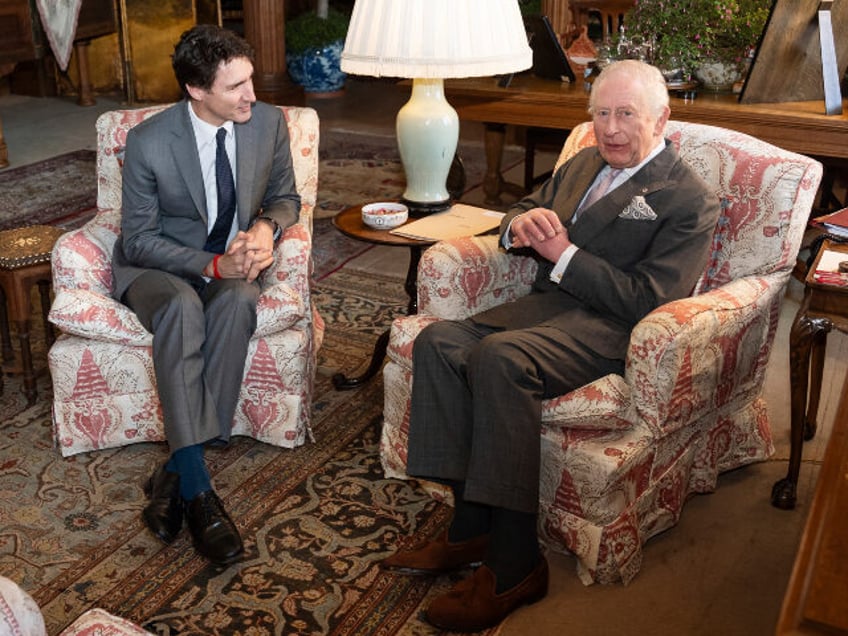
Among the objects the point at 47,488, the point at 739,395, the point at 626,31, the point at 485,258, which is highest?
the point at 626,31

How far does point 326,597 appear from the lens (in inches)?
95.6

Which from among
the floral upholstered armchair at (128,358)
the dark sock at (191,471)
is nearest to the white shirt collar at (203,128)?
the floral upholstered armchair at (128,358)

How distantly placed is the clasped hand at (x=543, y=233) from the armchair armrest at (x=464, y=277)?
0.71 ft

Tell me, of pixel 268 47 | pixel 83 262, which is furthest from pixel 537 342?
pixel 268 47

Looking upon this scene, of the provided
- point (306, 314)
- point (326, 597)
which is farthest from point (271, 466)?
point (326, 597)

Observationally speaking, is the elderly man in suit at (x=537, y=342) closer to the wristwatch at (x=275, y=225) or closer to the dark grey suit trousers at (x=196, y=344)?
the dark grey suit trousers at (x=196, y=344)

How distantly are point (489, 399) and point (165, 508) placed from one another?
904mm

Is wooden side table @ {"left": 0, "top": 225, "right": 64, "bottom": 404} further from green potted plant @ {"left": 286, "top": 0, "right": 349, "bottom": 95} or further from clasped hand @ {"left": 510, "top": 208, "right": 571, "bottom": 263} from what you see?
green potted plant @ {"left": 286, "top": 0, "right": 349, "bottom": 95}

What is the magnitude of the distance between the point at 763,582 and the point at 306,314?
1.41 meters

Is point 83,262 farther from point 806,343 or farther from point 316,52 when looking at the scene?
point 316,52

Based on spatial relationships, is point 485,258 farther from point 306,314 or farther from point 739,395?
point 739,395

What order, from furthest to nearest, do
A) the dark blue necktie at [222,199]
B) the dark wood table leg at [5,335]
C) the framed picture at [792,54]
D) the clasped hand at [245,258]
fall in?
the framed picture at [792,54], the dark wood table leg at [5,335], the dark blue necktie at [222,199], the clasped hand at [245,258]

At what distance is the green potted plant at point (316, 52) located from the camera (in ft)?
26.7

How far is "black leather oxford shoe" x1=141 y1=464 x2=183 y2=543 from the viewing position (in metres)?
2.64
